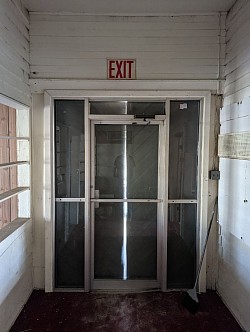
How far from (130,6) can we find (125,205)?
7.16 ft

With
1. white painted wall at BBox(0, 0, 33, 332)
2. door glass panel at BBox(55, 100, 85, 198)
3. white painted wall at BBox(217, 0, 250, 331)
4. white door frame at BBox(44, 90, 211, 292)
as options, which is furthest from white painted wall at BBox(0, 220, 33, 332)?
white painted wall at BBox(217, 0, 250, 331)

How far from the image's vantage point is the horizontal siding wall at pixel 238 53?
8.61 feet

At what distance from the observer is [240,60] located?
2766mm

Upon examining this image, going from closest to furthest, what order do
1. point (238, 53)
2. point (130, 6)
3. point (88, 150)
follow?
1. point (238, 53)
2. point (130, 6)
3. point (88, 150)

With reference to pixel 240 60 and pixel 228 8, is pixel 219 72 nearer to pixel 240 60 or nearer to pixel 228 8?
pixel 240 60

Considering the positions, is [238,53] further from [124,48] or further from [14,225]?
[14,225]

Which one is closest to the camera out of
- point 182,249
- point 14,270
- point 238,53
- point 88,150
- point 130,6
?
point 14,270

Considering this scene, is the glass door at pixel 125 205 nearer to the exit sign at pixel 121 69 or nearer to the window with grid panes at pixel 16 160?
the exit sign at pixel 121 69

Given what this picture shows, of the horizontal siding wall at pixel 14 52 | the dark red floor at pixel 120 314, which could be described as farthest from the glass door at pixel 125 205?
the horizontal siding wall at pixel 14 52

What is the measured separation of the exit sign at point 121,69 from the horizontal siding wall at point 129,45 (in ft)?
0.18

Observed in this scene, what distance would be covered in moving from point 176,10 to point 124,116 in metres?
1.26

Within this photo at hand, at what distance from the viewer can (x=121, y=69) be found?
3.15 m

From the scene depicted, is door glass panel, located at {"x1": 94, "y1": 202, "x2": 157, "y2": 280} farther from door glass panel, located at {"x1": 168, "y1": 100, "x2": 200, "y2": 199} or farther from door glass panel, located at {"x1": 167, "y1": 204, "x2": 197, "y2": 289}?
door glass panel, located at {"x1": 168, "y1": 100, "x2": 200, "y2": 199}

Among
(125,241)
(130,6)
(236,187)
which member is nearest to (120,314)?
(125,241)
